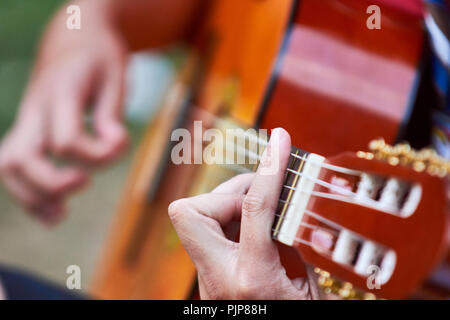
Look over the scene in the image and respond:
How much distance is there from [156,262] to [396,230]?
0.37 metres

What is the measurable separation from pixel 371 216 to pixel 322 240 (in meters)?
0.04

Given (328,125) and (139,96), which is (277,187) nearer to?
(328,125)

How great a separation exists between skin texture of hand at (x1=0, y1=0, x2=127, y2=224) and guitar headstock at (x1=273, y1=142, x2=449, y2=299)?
1.28 ft

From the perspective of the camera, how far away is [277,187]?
13.3 inches

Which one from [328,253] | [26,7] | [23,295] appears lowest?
[23,295]

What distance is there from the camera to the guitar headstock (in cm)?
29

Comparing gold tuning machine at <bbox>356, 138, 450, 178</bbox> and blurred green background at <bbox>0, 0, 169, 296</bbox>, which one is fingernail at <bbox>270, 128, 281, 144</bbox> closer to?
gold tuning machine at <bbox>356, 138, 450, 178</bbox>

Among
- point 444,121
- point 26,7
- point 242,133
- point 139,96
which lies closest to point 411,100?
point 444,121

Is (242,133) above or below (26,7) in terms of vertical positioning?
below

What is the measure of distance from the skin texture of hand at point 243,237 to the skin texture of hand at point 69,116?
1.10 feet

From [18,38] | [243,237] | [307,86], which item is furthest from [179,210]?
[18,38]

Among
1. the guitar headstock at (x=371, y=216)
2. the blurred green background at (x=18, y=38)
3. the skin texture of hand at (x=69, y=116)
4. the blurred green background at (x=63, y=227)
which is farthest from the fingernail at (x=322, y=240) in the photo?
the blurred green background at (x=18, y=38)

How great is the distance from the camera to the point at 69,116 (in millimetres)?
672

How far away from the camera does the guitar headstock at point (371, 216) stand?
0.29 meters
